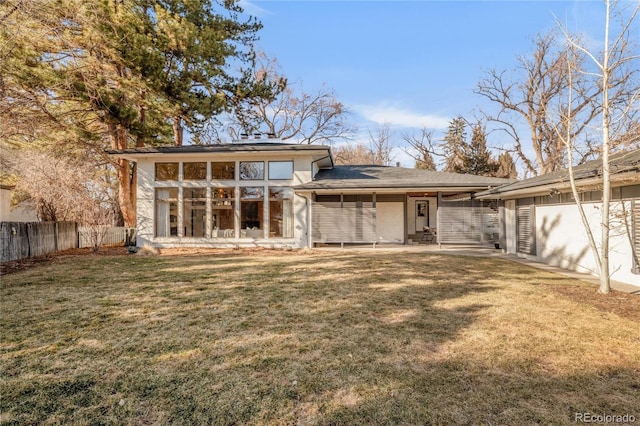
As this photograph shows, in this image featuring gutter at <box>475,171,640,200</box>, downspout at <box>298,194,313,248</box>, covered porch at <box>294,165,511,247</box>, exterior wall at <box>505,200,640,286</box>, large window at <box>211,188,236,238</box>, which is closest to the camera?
gutter at <box>475,171,640,200</box>

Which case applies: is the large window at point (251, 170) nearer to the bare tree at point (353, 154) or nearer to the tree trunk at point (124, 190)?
the tree trunk at point (124, 190)

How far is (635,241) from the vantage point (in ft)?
21.4

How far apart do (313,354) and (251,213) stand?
34.4 feet

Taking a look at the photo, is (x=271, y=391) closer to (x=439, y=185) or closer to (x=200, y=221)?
(x=439, y=185)

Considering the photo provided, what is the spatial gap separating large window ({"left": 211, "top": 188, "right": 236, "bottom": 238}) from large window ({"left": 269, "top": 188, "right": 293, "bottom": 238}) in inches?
64.7

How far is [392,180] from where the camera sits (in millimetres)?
13211

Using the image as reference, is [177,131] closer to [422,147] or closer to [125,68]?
[125,68]

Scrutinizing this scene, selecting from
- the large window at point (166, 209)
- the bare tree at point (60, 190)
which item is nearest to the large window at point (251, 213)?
the large window at point (166, 209)


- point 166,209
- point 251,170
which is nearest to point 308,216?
point 251,170

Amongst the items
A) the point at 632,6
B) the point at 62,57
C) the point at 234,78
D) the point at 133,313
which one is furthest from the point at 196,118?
the point at 632,6

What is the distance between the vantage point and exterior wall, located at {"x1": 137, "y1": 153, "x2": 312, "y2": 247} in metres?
13.3

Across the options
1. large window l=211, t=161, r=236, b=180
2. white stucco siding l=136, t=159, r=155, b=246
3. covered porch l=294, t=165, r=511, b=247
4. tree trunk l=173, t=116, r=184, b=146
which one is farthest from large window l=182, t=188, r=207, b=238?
tree trunk l=173, t=116, r=184, b=146

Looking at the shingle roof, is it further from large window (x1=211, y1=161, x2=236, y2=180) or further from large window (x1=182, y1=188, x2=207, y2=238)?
large window (x1=182, y1=188, x2=207, y2=238)

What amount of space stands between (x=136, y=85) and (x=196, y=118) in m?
3.39
